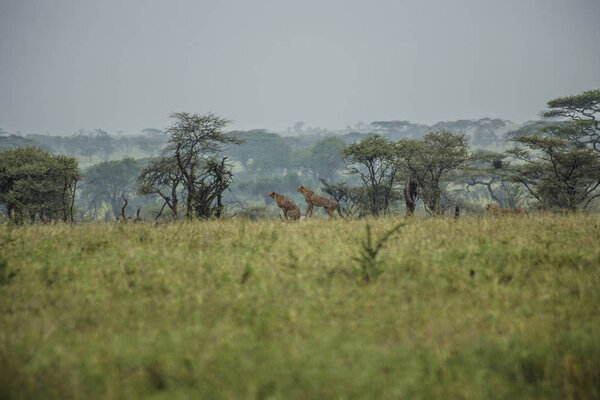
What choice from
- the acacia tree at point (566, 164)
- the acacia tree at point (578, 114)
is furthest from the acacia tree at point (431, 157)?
the acacia tree at point (578, 114)

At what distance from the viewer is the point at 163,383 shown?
10.2 ft

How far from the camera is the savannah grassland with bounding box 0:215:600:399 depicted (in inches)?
118

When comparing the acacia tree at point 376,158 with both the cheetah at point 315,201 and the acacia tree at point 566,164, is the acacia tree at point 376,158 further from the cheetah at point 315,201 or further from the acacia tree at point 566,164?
the cheetah at point 315,201

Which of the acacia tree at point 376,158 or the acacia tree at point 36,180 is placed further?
the acacia tree at point 376,158

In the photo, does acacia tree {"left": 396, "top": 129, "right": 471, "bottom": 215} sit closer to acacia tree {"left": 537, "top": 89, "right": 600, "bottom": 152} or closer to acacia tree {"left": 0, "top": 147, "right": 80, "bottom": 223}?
acacia tree {"left": 537, "top": 89, "right": 600, "bottom": 152}

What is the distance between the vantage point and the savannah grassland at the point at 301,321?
2998 mm

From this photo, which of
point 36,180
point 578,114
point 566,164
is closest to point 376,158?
point 566,164

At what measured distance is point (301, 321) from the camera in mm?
3910

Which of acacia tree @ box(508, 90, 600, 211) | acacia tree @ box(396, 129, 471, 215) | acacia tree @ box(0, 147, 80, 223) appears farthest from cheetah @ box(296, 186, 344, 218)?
acacia tree @ box(0, 147, 80, 223)

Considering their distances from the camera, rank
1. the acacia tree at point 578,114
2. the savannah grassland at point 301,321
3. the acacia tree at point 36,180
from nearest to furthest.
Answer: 1. the savannah grassland at point 301,321
2. the acacia tree at point 36,180
3. the acacia tree at point 578,114

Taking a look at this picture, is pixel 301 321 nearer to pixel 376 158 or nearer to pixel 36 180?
pixel 376 158

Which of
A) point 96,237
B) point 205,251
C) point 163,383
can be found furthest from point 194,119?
point 163,383

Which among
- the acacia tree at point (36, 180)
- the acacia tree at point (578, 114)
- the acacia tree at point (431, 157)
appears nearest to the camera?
the acacia tree at point (36, 180)

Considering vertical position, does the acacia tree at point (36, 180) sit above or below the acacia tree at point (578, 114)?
below
